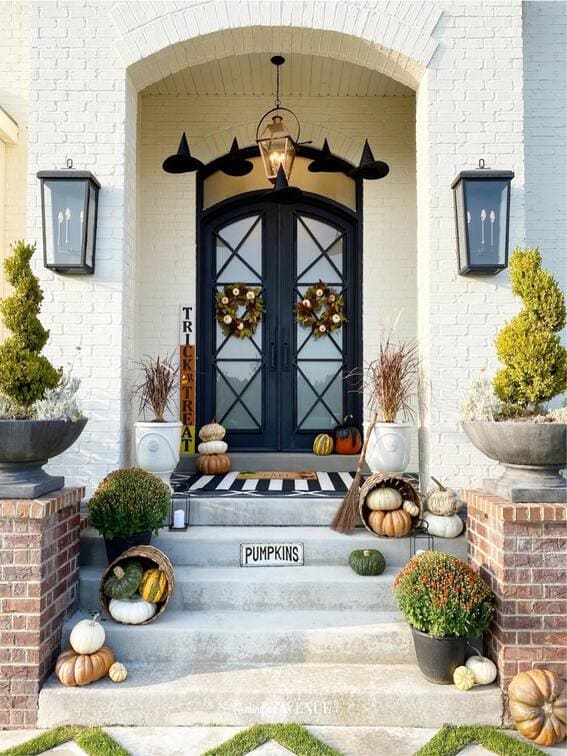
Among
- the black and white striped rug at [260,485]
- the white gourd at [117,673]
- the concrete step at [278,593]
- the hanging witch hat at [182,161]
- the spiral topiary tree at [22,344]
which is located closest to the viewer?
the white gourd at [117,673]

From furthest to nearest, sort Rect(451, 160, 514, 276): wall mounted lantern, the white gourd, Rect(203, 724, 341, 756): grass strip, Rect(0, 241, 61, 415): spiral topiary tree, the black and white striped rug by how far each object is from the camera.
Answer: the black and white striped rug < Rect(451, 160, 514, 276): wall mounted lantern < Rect(0, 241, 61, 415): spiral topiary tree < the white gourd < Rect(203, 724, 341, 756): grass strip

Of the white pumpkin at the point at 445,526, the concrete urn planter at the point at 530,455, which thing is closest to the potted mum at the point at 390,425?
A: the white pumpkin at the point at 445,526

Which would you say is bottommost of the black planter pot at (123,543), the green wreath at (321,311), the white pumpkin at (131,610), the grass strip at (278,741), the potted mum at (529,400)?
the grass strip at (278,741)

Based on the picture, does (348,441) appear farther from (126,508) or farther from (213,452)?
(126,508)

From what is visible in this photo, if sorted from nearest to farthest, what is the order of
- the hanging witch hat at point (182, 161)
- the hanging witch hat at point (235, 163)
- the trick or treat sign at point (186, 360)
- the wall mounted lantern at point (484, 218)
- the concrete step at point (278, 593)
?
the concrete step at point (278, 593), the wall mounted lantern at point (484, 218), the hanging witch hat at point (182, 161), the hanging witch hat at point (235, 163), the trick or treat sign at point (186, 360)

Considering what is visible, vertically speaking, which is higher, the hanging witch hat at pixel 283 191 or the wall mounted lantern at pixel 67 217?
the hanging witch hat at pixel 283 191

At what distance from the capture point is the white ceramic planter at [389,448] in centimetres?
354

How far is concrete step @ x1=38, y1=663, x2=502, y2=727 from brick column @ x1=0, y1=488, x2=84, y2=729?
0.31ft

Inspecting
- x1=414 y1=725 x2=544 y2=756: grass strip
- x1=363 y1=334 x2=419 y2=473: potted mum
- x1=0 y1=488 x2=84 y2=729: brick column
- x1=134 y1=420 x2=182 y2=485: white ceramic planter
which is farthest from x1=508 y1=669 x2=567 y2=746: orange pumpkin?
x1=134 y1=420 x2=182 y2=485: white ceramic planter

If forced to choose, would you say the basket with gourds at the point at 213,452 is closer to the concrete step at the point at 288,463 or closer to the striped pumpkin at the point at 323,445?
the concrete step at the point at 288,463

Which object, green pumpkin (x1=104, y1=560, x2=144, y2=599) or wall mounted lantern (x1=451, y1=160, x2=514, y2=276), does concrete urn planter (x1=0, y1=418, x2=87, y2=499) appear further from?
wall mounted lantern (x1=451, y1=160, x2=514, y2=276)

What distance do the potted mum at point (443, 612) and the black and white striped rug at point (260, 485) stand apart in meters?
0.95

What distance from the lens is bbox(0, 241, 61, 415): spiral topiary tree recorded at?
105 inches

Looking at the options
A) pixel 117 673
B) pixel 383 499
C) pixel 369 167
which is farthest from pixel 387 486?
pixel 369 167
